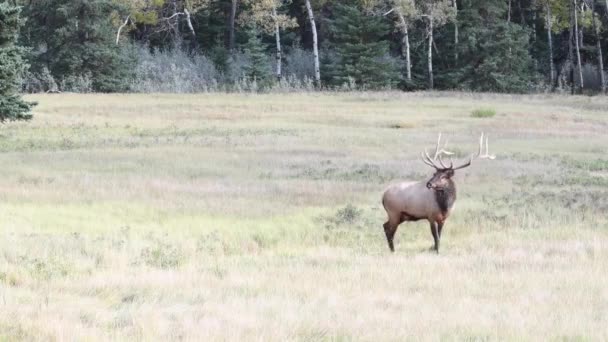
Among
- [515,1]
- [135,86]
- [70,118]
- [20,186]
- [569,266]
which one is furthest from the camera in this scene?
[515,1]

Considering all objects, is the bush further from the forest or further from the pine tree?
the pine tree

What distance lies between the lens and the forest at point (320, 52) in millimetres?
48156

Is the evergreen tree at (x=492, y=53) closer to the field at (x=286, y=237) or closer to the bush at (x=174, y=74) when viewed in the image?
the bush at (x=174, y=74)

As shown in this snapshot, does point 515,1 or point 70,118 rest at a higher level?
point 515,1

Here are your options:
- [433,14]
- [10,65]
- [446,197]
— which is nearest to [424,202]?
[446,197]

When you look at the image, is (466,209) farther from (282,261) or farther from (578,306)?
(578,306)

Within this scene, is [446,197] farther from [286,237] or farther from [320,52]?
[320,52]

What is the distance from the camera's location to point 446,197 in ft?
42.4

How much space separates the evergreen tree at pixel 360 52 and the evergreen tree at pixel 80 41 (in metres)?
12.0

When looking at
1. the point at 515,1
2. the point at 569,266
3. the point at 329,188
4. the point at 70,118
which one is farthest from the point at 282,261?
the point at 515,1

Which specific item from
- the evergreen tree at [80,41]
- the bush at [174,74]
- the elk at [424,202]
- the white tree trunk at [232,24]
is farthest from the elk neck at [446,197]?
the white tree trunk at [232,24]

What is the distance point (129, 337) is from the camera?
716cm

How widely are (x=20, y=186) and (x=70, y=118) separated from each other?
16.4 m

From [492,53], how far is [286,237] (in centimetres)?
3955
